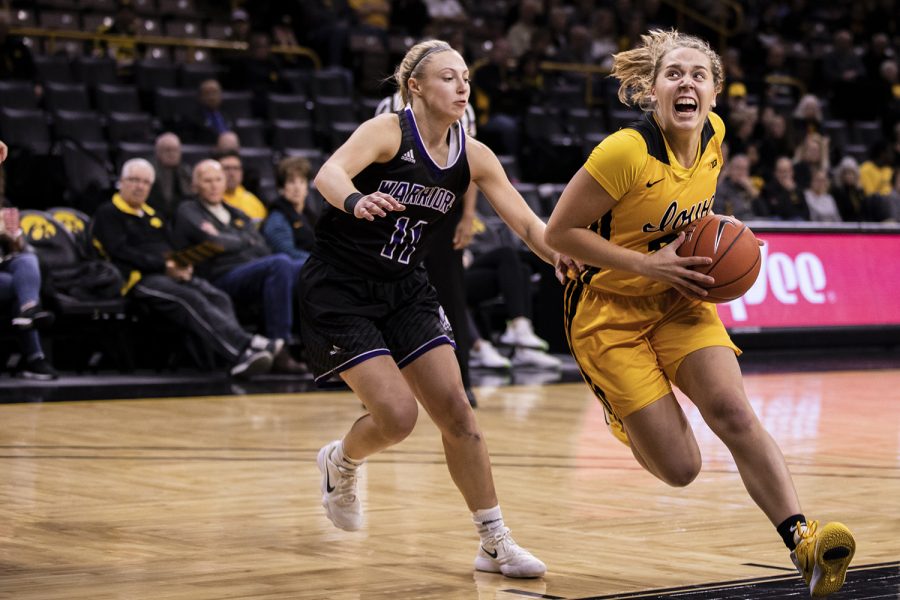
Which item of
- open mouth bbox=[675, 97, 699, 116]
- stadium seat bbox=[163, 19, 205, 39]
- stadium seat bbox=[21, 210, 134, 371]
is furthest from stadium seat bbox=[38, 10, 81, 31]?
open mouth bbox=[675, 97, 699, 116]

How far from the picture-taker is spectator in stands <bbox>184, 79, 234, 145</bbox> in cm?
1197

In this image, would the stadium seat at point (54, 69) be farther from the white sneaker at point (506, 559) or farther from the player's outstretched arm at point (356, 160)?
the white sneaker at point (506, 559)

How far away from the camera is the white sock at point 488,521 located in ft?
14.1

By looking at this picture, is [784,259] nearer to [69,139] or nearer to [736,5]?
[69,139]

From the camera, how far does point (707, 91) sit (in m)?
4.18

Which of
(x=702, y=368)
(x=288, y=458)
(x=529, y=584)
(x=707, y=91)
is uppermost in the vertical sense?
(x=707, y=91)

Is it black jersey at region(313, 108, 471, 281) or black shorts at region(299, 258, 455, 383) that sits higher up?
black jersey at region(313, 108, 471, 281)

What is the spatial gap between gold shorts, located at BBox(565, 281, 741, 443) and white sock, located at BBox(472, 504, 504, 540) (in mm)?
474

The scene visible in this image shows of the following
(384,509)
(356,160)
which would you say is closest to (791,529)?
(356,160)

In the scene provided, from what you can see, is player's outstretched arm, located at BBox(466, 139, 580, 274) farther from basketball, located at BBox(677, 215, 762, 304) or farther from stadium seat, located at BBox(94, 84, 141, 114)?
stadium seat, located at BBox(94, 84, 141, 114)

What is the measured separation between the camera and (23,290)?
29.2 ft

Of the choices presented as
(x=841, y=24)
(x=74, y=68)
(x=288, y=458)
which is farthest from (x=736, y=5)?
(x=288, y=458)

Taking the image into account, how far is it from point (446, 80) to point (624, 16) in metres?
14.6

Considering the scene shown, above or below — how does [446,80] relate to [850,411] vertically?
above
